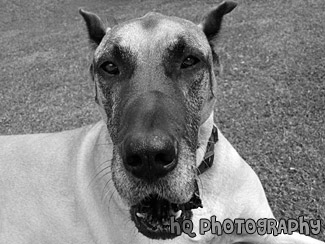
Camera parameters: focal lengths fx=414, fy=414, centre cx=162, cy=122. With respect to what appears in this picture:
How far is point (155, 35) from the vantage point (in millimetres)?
2926

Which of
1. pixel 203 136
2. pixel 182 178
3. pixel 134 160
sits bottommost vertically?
pixel 203 136

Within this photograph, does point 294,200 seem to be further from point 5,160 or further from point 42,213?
point 5,160

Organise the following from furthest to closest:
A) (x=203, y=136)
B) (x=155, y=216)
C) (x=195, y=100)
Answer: (x=203, y=136)
(x=195, y=100)
(x=155, y=216)

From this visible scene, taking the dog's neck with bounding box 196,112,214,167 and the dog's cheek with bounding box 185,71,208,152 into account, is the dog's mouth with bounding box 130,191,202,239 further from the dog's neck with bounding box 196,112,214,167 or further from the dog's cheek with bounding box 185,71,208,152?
the dog's neck with bounding box 196,112,214,167

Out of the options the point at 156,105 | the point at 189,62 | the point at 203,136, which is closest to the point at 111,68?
the point at 189,62

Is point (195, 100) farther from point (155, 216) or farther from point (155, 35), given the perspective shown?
point (155, 216)

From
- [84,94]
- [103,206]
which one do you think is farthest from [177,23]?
[84,94]

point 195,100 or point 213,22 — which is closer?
point 195,100

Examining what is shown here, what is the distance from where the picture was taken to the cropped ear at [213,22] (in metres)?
3.30

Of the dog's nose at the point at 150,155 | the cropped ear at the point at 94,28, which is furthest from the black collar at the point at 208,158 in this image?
the cropped ear at the point at 94,28

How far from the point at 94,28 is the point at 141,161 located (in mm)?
1753

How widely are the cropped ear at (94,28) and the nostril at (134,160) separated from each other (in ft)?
5.45

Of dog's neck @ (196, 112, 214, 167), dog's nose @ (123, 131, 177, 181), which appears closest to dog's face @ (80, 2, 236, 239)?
dog's nose @ (123, 131, 177, 181)

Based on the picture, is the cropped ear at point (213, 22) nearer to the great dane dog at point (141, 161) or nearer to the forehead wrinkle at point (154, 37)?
the great dane dog at point (141, 161)
